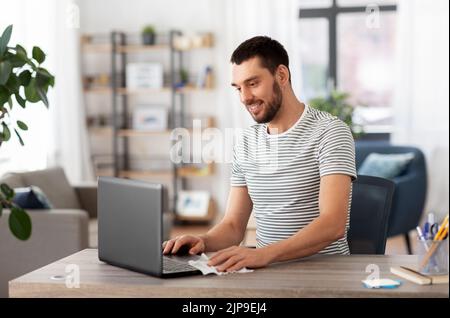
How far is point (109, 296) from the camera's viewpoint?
188 centimetres

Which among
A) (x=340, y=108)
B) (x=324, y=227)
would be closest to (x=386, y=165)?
(x=340, y=108)

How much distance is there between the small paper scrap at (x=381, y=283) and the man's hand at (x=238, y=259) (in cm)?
29

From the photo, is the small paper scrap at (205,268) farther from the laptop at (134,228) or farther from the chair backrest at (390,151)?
the chair backrest at (390,151)

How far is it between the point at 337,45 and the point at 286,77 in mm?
4690

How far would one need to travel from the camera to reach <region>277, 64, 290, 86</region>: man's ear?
8.17ft

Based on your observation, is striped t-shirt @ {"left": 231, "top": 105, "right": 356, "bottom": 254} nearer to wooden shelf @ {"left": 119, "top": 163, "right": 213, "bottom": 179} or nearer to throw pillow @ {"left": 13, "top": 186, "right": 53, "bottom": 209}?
throw pillow @ {"left": 13, "top": 186, "right": 53, "bottom": 209}

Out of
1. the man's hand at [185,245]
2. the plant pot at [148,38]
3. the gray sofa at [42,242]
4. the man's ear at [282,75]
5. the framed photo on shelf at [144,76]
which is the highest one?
the plant pot at [148,38]

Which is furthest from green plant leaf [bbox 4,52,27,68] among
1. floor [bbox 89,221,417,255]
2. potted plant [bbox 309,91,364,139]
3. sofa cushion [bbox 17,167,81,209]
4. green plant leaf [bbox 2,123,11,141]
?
potted plant [bbox 309,91,364,139]

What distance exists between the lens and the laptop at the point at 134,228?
6.28ft

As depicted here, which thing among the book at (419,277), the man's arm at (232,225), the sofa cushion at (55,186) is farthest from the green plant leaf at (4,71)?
the sofa cushion at (55,186)

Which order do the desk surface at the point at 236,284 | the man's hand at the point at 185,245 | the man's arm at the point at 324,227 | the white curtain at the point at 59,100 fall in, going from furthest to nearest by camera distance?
1. the white curtain at the point at 59,100
2. the man's hand at the point at 185,245
3. the man's arm at the point at 324,227
4. the desk surface at the point at 236,284

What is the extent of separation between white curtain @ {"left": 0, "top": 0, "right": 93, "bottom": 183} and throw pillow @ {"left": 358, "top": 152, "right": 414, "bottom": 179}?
8.25 ft
